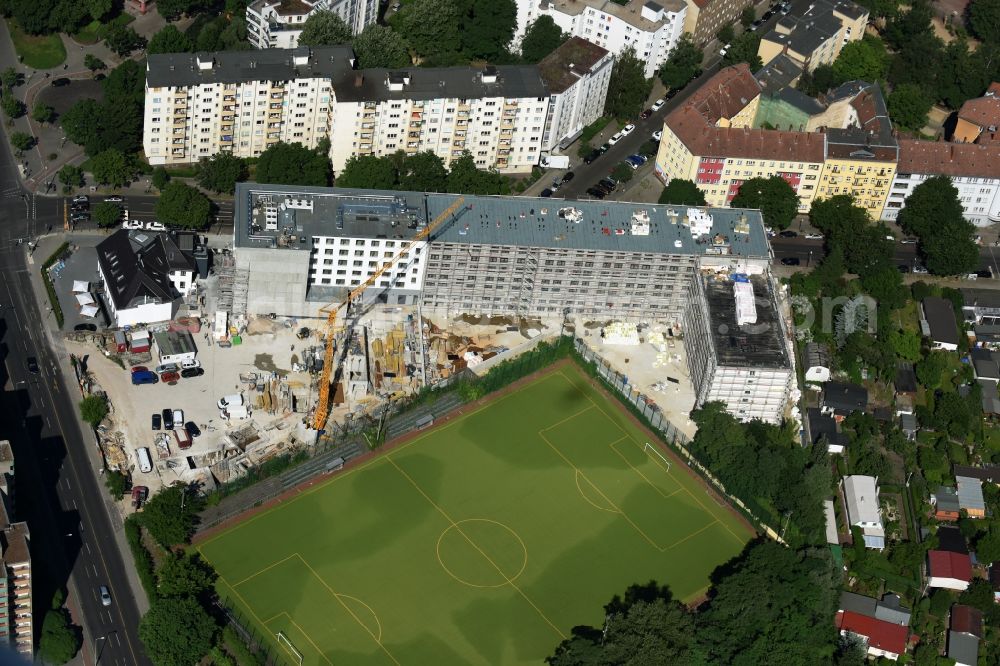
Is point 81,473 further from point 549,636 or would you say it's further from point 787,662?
point 787,662

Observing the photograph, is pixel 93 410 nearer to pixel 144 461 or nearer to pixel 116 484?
pixel 144 461

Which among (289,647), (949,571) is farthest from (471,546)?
(949,571)

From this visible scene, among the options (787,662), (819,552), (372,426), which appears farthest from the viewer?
(372,426)

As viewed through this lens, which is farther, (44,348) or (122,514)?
(44,348)

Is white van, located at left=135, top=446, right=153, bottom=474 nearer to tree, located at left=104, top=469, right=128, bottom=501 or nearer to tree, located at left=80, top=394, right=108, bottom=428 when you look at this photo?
tree, located at left=104, top=469, right=128, bottom=501

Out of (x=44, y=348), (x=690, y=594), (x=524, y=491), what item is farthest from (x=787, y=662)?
(x=44, y=348)

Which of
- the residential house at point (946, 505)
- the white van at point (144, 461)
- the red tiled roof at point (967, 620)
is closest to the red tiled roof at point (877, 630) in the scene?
the red tiled roof at point (967, 620)

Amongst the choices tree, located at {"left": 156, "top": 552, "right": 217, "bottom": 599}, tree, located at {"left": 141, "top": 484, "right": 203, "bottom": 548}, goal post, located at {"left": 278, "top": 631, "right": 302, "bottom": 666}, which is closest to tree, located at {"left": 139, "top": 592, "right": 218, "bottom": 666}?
tree, located at {"left": 156, "top": 552, "right": 217, "bottom": 599}
